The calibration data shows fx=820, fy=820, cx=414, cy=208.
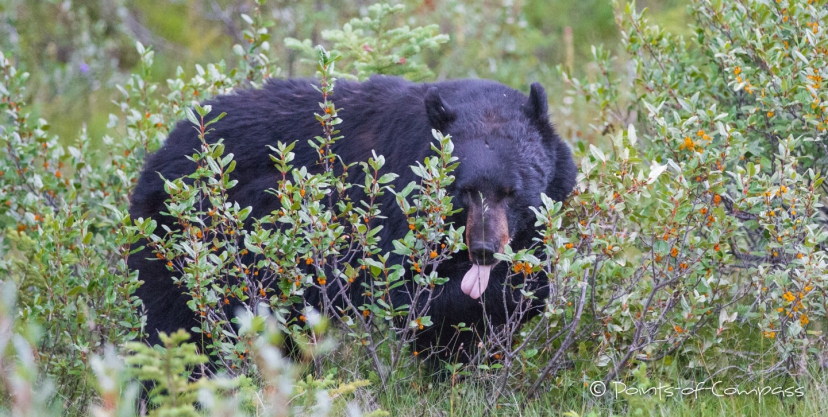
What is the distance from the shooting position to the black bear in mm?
3594

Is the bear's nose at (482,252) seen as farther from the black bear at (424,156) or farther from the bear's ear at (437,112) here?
the bear's ear at (437,112)

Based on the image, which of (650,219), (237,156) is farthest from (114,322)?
(650,219)

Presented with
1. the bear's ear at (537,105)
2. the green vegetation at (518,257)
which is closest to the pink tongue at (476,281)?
the green vegetation at (518,257)

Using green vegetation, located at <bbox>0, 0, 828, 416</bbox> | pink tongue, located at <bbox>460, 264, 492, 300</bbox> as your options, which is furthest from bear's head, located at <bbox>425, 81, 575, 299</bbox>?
green vegetation, located at <bbox>0, 0, 828, 416</bbox>

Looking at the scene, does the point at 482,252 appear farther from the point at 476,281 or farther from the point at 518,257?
the point at 518,257

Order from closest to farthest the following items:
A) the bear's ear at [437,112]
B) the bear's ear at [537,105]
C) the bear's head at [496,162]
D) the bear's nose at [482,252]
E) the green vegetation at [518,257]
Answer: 1. the green vegetation at [518,257]
2. the bear's nose at [482,252]
3. the bear's head at [496,162]
4. the bear's ear at [437,112]
5. the bear's ear at [537,105]

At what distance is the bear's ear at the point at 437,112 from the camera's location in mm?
3650

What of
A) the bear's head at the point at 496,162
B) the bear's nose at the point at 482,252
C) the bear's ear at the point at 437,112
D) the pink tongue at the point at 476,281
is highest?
the bear's ear at the point at 437,112

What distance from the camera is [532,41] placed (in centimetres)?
999

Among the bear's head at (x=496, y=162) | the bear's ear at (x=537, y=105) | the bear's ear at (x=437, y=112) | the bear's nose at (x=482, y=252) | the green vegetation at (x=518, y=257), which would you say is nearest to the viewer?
the green vegetation at (x=518, y=257)

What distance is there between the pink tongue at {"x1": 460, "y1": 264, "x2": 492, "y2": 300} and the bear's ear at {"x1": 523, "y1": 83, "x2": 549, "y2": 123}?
771mm

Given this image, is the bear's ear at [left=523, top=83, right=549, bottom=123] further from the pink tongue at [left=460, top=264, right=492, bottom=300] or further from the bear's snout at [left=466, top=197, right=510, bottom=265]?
the pink tongue at [left=460, top=264, right=492, bottom=300]

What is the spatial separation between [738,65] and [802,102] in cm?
38

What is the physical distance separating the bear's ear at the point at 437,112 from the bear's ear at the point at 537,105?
0.36 metres
